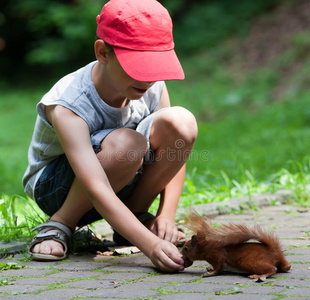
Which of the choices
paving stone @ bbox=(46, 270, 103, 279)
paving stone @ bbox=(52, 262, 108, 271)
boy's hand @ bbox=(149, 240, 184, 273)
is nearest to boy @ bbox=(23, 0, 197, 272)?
boy's hand @ bbox=(149, 240, 184, 273)

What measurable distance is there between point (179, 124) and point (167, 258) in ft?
2.69

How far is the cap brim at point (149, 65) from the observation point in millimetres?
2434

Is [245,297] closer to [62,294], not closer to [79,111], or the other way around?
[62,294]

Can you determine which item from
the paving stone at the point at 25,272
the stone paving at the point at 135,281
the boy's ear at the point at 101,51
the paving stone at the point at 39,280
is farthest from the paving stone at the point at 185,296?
the boy's ear at the point at 101,51

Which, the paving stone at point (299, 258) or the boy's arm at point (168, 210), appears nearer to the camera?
the paving stone at point (299, 258)

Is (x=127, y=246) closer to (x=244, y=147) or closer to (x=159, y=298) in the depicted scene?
(x=159, y=298)

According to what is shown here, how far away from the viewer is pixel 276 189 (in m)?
4.34

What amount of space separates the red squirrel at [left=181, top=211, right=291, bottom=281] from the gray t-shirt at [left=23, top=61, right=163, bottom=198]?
2.97 ft

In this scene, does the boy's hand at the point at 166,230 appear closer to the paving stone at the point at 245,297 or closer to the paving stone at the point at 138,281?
the paving stone at the point at 138,281

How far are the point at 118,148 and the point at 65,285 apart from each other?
0.77 metres

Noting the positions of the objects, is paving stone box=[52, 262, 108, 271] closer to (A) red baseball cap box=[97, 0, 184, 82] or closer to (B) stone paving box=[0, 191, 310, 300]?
(B) stone paving box=[0, 191, 310, 300]

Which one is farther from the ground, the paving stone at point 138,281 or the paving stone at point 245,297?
the paving stone at point 245,297

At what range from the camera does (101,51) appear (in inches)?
104

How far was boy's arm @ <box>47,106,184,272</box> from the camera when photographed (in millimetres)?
2307
